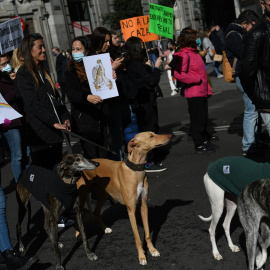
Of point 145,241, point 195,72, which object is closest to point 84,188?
point 145,241

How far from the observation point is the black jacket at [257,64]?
4117 millimetres

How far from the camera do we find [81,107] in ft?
18.9

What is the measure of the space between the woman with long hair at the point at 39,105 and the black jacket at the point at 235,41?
285 centimetres

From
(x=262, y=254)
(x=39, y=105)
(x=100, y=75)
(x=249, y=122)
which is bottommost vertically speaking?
(x=262, y=254)

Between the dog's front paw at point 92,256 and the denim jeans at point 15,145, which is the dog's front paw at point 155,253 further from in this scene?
the denim jeans at point 15,145

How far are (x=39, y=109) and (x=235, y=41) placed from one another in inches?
130

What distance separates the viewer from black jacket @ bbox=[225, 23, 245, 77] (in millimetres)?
6766

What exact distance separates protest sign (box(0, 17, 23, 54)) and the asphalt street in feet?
8.34

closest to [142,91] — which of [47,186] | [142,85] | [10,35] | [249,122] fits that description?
[142,85]

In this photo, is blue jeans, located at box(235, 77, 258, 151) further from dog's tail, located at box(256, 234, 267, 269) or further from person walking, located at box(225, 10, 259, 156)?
dog's tail, located at box(256, 234, 267, 269)

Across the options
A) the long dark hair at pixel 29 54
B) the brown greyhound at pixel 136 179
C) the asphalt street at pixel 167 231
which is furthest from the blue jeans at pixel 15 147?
the brown greyhound at pixel 136 179

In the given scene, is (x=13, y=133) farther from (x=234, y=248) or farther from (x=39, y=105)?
(x=234, y=248)

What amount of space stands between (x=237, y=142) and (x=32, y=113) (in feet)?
13.8

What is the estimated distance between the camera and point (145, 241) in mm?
4746
